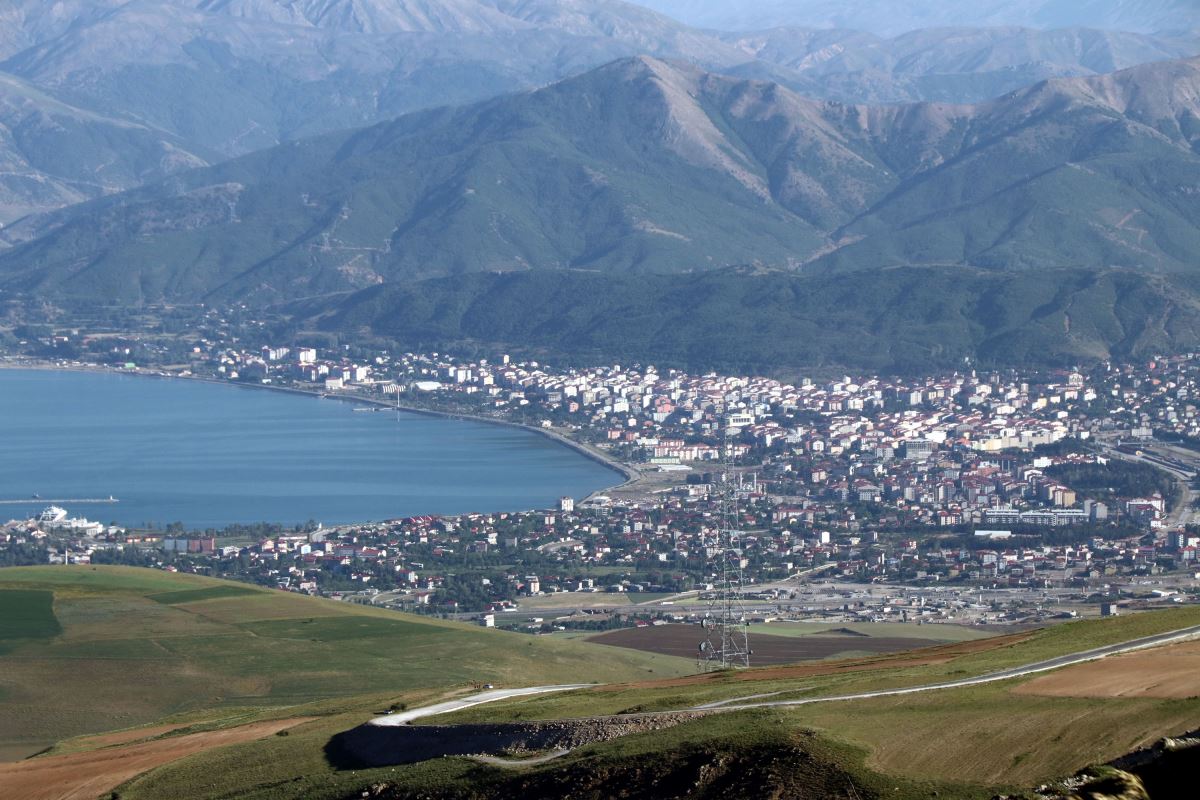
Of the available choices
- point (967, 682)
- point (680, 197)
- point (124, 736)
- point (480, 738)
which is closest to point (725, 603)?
point (124, 736)

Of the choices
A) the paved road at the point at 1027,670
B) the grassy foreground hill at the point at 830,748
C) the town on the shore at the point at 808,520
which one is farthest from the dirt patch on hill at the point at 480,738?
the town on the shore at the point at 808,520

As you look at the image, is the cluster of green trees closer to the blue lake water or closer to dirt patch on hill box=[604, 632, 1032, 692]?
the blue lake water

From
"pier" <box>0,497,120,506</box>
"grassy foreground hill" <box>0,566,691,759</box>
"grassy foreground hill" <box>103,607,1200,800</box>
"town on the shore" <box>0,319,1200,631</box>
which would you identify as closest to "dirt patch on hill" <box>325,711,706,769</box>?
"grassy foreground hill" <box>103,607,1200,800</box>

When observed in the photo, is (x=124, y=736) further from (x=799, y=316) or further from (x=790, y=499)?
(x=799, y=316)

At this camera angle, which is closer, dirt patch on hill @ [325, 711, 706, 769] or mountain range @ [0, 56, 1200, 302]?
dirt patch on hill @ [325, 711, 706, 769]

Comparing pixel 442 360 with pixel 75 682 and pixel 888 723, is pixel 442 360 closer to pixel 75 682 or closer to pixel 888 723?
pixel 75 682
